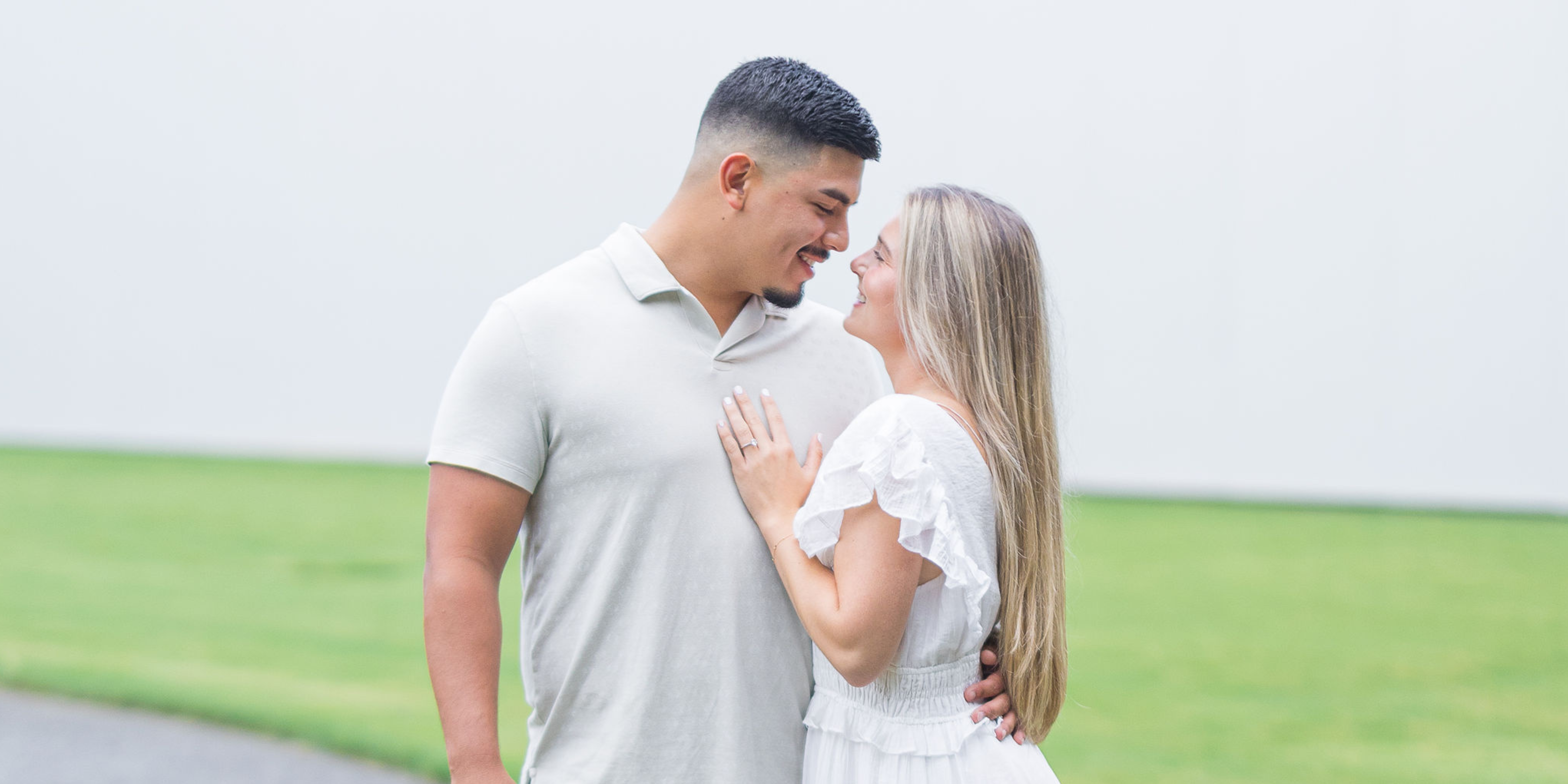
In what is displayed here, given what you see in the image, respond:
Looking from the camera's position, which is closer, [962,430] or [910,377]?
[962,430]

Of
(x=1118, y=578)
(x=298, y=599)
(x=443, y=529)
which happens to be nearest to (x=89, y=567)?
(x=298, y=599)

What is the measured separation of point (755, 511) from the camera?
2.17m

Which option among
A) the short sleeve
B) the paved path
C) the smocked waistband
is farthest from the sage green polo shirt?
the paved path

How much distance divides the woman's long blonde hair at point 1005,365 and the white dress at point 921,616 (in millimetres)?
45

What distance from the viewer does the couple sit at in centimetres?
209

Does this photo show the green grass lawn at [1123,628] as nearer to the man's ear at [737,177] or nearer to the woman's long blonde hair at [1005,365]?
the woman's long blonde hair at [1005,365]

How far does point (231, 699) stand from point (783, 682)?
14.9 ft

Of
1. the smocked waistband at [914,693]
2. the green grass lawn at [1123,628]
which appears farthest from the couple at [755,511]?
the green grass lawn at [1123,628]

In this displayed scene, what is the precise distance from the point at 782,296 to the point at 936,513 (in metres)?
0.53

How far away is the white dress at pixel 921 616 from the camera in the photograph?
80.0 inches

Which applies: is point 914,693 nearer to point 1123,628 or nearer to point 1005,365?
point 1005,365

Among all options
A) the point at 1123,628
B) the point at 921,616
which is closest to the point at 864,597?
the point at 921,616

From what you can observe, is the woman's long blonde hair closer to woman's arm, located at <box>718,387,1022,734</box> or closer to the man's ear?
woman's arm, located at <box>718,387,1022,734</box>

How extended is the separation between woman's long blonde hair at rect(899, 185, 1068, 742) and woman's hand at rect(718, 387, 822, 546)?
0.93ft
